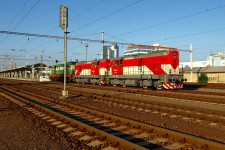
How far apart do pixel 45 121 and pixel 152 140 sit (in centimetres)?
546

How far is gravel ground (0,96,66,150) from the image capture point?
24.9 ft

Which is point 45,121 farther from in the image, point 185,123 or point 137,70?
point 137,70

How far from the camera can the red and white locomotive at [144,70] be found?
25.4m

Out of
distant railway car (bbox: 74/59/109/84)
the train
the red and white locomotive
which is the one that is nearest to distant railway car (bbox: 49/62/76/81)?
distant railway car (bbox: 74/59/109/84)

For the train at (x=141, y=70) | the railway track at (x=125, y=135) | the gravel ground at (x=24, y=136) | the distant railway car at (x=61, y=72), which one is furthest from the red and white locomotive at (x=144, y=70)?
the gravel ground at (x=24, y=136)

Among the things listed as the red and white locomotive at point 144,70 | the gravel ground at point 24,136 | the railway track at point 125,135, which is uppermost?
the red and white locomotive at point 144,70

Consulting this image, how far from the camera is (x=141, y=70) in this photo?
28641mm

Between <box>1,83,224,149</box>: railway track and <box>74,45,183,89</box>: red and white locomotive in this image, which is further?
<box>74,45,183,89</box>: red and white locomotive

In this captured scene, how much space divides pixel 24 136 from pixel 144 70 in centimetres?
2058

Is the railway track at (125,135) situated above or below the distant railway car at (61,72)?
below

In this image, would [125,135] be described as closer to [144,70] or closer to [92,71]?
[144,70]

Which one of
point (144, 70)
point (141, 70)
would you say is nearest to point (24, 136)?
point (144, 70)

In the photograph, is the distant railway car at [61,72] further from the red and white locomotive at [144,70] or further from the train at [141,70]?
the red and white locomotive at [144,70]

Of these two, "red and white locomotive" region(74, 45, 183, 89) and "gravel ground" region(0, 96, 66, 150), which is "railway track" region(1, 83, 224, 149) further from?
"red and white locomotive" region(74, 45, 183, 89)
